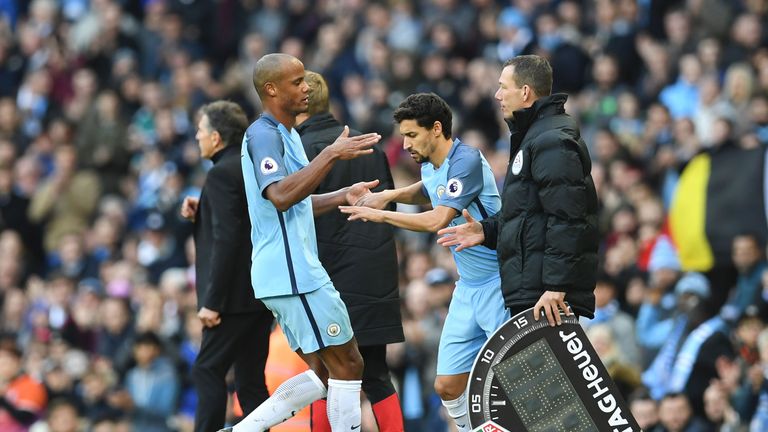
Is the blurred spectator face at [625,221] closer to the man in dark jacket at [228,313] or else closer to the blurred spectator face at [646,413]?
the blurred spectator face at [646,413]

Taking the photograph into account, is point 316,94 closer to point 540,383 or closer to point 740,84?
point 540,383

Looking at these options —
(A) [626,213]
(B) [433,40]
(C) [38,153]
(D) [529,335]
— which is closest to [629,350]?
(A) [626,213]

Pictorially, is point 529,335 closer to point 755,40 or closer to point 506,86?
point 506,86

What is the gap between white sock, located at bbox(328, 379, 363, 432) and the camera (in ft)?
27.1

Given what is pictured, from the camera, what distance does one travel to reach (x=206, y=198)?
9.51 meters

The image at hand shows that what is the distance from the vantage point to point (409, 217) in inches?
324

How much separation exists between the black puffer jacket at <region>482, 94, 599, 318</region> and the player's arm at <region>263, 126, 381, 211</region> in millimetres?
845

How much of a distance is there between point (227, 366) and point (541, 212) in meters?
2.49

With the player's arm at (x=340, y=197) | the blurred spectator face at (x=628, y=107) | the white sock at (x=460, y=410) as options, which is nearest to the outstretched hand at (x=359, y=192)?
the player's arm at (x=340, y=197)

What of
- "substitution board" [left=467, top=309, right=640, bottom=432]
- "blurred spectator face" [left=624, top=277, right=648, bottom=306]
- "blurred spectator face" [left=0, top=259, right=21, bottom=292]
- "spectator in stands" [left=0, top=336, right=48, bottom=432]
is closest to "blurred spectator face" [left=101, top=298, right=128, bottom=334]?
"spectator in stands" [left=0, top=336, right=48, bottom=432]

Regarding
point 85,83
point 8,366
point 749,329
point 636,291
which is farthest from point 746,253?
point 85,83

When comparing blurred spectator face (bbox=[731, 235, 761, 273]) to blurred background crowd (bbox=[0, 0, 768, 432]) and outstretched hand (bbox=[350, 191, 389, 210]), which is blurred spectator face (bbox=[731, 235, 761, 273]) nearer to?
blurred background crowd (bbox=[0, 0, 768, 432])

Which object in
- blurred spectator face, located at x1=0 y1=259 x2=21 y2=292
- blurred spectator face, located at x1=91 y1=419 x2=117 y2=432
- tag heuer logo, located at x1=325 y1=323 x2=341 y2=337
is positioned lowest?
blurred spectator face, located at x1=91 y1=419 x2=117 y2=432

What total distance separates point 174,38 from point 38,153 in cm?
261
